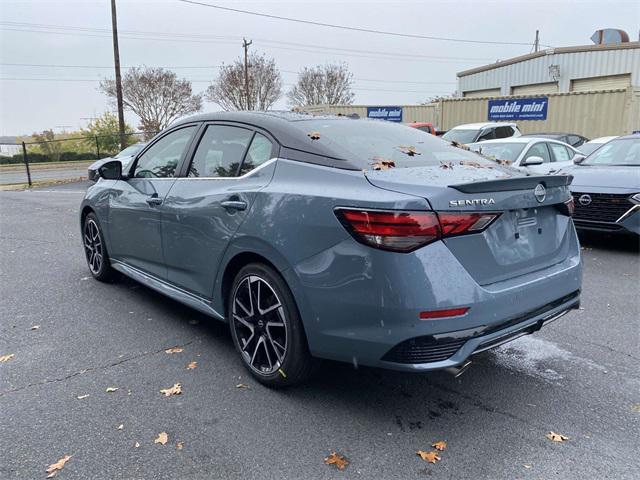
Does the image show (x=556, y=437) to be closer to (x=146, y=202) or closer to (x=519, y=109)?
(x=146, y=202)

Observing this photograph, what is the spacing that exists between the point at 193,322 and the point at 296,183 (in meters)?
2.03

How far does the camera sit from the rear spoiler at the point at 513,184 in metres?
2.65

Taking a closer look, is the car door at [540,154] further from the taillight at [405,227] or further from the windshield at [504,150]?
the taillight at [405,227]

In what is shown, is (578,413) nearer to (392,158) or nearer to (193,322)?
(392,158)

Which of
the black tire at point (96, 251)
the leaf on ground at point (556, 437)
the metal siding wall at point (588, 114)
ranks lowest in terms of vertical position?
the leaf on ground at point (556, 437)

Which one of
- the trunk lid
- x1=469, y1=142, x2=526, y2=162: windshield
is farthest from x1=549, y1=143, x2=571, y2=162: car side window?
the trunk lid

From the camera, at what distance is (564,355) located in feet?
12.4

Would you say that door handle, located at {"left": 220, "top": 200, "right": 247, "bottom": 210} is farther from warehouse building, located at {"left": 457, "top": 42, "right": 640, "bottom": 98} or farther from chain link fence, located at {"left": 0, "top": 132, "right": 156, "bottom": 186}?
chain link fence, located at {"left": 0, "top": 132, "right": 156, "bottom": 186}

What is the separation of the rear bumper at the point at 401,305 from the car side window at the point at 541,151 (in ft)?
26.7

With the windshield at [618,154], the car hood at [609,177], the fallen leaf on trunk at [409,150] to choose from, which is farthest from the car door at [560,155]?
the fallen leaf on trunk at [409,150]

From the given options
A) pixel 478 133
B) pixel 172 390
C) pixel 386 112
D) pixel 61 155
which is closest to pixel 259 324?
pixel 172 390

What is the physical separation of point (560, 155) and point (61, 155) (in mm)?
32714

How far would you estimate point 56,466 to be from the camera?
258cm

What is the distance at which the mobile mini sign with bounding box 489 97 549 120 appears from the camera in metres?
19.7
